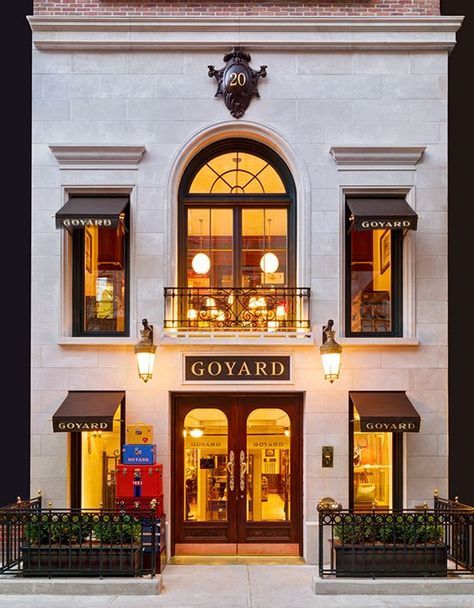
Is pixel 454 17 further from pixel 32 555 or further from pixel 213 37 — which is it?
pixel 32 555

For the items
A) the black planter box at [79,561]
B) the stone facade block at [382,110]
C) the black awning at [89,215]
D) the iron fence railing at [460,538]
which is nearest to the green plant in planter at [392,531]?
the iron fence railing at [460,538]

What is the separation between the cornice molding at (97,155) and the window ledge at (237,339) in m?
3.31

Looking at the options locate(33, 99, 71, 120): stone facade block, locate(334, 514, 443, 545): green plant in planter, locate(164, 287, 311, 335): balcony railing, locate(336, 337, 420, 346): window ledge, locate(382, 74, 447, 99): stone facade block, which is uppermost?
locate(382, 74, 447, 99): stone facade block

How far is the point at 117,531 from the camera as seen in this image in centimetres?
1110

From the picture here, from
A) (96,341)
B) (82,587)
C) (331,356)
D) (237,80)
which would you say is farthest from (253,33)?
(82,587)

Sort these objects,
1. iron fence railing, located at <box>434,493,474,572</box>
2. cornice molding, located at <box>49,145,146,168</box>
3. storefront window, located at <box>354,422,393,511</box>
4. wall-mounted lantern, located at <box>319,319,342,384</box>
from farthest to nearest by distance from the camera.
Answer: storefront window, located at <box>354,422,393,511</box>, cornice molding, located at <box>49,145,146,168</box>, wall-mounted lantern, located at <box>319,319,342,384</box>, iron fence railing, located at <box>434,493,474,572</box>

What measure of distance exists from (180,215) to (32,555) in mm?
6506

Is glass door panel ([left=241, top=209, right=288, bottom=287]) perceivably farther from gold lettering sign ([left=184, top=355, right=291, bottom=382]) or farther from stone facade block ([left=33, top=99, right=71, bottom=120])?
stone facade block ([left=33, top=99, right=71, bottom=120])

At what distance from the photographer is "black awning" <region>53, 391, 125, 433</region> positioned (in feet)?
39.8

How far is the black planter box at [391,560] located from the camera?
11.0 meters

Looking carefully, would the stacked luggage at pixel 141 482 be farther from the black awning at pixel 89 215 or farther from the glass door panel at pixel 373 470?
the black awning at pixel 89 215

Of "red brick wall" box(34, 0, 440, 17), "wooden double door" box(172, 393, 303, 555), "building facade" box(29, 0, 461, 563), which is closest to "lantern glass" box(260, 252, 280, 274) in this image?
"building facade" box(29, 0, 461, 563)

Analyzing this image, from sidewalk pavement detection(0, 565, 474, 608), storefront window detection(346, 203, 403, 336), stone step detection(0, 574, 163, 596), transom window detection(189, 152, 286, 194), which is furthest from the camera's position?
transom window detection(189, 152, 286, 194)

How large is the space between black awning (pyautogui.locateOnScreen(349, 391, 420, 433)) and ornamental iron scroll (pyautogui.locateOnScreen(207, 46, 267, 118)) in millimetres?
5826
